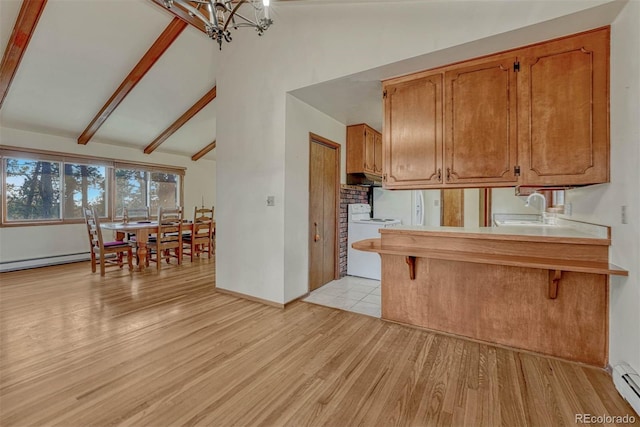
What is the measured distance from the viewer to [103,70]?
4047 mm

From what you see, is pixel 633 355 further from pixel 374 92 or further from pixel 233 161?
pixel 233 161

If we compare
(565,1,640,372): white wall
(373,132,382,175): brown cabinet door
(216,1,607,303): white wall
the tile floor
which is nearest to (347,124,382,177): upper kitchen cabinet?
(373,132,382,175): brown cabinet door

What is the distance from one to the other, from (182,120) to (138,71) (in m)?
1.52

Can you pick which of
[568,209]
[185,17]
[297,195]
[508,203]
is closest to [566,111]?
[568,209]

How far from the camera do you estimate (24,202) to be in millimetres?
4926

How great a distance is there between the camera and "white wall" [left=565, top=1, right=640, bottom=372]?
5.37 ft

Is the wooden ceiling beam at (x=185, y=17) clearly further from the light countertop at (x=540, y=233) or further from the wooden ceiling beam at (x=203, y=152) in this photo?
the wooden ceiling beam at (x=203, y=152)

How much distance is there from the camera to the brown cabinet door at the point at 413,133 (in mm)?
2553

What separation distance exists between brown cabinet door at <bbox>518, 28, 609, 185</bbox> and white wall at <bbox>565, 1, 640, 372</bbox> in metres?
0.07

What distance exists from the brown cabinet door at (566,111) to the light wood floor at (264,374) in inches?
55.8

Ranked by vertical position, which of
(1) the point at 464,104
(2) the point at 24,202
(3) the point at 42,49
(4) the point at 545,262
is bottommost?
(4) the point at 545,262

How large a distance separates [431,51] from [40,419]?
3437mm

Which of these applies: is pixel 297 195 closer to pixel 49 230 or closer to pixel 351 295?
pixel 351 295

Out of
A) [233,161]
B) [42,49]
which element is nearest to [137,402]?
[233,161]
